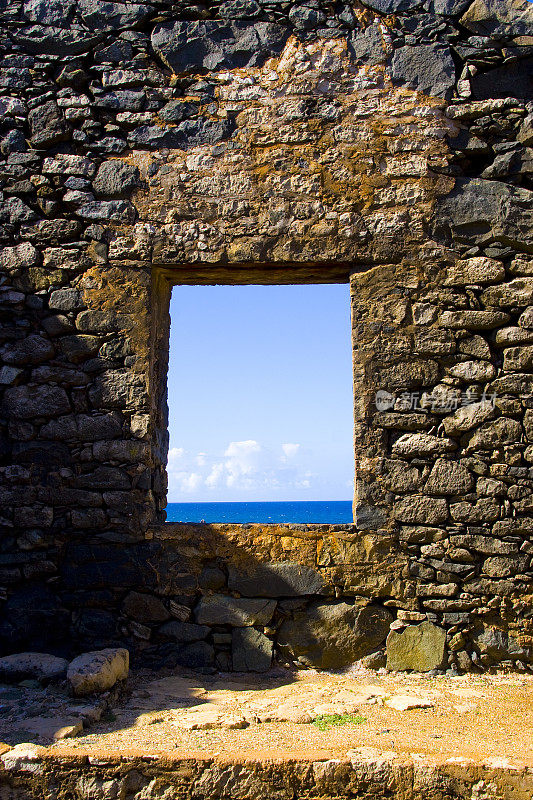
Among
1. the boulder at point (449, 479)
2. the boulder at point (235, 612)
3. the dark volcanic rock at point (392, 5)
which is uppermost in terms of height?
the dark volcanic rock at point (392, 5)

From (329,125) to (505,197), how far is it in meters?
1.25

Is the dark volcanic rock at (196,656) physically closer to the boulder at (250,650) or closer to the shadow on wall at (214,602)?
the shadow on wall at (214,602)

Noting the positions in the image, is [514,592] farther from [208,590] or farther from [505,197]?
[505,197]

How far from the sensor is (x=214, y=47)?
4.71 m

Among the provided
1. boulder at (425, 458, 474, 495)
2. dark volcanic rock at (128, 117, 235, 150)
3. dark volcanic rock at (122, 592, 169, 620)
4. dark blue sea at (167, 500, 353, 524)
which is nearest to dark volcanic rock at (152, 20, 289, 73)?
dark volcanic rock at (128, 117, 235, 150)

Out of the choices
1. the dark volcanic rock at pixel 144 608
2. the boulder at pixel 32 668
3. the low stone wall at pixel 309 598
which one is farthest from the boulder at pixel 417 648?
the boulder at pixel 32 668

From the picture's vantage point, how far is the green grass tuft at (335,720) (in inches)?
133

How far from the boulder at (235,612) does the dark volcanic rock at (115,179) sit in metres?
2.75

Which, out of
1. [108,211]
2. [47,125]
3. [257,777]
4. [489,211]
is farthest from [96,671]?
[489,211]

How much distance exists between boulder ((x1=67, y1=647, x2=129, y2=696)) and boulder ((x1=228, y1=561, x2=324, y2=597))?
0.81 metres

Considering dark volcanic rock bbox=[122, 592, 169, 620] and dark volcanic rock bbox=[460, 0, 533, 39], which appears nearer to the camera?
dark volcanic rock bbox=[122, 592, 169, 620]

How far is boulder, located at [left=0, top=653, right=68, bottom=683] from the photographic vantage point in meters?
3.86

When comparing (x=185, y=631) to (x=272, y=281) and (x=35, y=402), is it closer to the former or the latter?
(x=35, y=402)

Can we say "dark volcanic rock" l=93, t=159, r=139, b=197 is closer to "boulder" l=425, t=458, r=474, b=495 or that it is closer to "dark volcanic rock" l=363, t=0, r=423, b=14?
"dark volcanic rock" l=363, t=0, r=423, b=14
